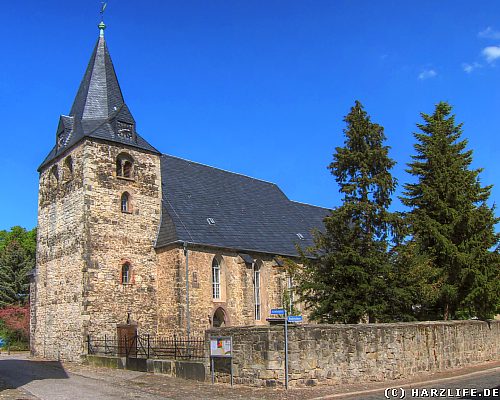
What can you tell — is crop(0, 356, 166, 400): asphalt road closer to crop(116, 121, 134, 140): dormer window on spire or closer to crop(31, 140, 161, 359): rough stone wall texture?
crop(31, 140, 161, 359): rough stone wall texture

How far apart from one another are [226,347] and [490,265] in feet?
42.9

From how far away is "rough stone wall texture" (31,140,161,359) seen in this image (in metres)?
26.2

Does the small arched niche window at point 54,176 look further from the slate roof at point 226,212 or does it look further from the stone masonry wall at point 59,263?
the slate roof at point 226,212

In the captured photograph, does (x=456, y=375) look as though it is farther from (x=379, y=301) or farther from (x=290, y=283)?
(x=290, y=283)

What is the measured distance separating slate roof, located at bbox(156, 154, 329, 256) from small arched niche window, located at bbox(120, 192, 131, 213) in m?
2.10

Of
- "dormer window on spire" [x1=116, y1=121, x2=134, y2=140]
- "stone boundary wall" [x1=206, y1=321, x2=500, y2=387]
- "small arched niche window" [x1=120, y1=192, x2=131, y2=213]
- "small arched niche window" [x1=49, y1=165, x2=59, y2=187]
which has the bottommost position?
"stone boundary wall" [x1=206, y1=321, x2=500, y2=387]

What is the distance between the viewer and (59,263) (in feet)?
93.4

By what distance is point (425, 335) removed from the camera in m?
17.9

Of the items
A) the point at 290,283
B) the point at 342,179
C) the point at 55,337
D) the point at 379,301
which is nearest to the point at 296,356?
the point at 379,301

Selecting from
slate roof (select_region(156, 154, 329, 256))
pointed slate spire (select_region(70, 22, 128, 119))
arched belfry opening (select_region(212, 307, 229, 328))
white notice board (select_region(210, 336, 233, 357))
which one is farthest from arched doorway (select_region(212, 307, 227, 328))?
white notice board (select_region(210, 336, 233, 357))

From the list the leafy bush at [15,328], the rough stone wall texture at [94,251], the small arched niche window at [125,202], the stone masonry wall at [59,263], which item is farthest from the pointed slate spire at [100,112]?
the leafy bush at [15,328]

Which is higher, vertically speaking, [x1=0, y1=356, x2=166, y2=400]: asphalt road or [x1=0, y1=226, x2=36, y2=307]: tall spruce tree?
[x1=0, y1=226, x2=36, y2=307]: tall spruce tree

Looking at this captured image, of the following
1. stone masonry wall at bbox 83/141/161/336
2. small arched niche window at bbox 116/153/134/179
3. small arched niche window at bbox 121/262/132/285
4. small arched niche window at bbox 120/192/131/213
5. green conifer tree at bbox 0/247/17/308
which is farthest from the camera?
green conifer tree at bbox 0/247/17/308

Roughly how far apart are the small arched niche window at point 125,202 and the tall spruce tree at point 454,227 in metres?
13.8
